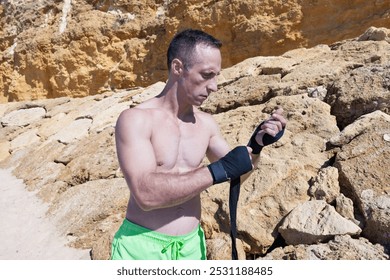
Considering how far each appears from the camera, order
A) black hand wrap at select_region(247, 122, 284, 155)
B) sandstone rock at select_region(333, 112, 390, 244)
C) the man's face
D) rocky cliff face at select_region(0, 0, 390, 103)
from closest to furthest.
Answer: the man's face < black hand wrap at select_region(247, 122, 284, 155) < sandstone rock at select_region(333, 112, 390, 244) < rocky cliff face at select_region(0, 0, 390, 103)

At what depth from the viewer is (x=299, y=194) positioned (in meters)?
2.63

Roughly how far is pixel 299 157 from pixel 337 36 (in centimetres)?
460

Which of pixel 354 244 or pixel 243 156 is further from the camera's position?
pixel 354 244

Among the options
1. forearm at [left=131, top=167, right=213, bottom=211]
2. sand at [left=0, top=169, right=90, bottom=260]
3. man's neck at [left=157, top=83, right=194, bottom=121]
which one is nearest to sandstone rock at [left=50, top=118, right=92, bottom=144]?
sand at [left=0, top=169, right=90, bottom=260]

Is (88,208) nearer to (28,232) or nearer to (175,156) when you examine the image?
(28,232)

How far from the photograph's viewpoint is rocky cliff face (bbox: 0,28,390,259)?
7.45 ft

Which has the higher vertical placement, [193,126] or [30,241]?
[193,126]

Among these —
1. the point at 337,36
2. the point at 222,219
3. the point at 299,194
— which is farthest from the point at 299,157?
the point at 337,36

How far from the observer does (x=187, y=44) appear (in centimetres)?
157

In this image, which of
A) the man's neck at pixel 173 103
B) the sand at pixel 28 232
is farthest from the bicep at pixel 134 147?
the sand at pixel 28 232

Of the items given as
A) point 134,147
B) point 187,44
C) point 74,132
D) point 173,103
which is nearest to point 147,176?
point 134,147

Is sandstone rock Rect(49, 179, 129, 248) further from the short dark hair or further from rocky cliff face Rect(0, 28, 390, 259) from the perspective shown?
the short dark hair

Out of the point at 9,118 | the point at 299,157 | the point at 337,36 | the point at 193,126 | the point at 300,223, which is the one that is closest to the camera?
the point at 193,126
